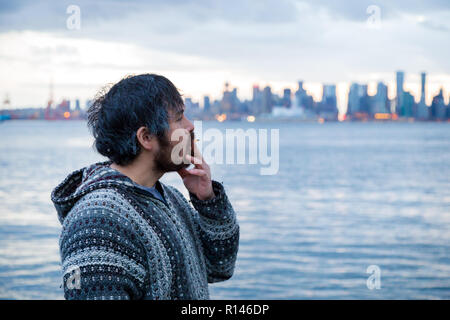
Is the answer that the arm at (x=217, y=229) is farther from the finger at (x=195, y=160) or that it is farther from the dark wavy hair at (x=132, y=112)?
the dark wavy hair at (x=132, y=112)

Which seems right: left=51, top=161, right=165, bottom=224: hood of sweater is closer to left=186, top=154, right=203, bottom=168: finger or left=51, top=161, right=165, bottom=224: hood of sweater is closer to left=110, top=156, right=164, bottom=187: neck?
left=110, top=156, right=164, bottom=187: neck

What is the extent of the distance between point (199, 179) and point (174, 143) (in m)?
0.37

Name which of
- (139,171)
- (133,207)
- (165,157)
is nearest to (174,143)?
(165,157)

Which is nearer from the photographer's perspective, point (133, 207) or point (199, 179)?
point (133, 207)

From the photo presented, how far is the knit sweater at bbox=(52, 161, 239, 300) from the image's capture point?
2.27 meters

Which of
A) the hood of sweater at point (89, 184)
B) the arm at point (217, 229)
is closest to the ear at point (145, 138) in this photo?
the hood of sweater at point (89, 184)

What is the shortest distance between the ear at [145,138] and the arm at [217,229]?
48 cm

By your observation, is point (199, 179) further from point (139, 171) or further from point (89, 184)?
point (89, 184)

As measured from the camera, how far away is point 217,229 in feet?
10.00

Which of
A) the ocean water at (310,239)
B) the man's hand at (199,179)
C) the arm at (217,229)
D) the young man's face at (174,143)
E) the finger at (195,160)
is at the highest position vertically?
the young man's face at (174,143)

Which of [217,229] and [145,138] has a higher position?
[145,138]

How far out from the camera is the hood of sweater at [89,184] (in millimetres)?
2484

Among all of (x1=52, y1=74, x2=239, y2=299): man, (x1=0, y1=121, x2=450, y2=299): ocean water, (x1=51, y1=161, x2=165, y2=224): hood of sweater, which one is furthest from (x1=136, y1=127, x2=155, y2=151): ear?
(x1=0, y1=121, x2=450, y2=299): ocean water

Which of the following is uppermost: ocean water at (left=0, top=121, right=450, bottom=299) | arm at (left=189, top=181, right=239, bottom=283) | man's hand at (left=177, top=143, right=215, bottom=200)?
man's hand at (left=177, top=143, right=215, bottom=200)
